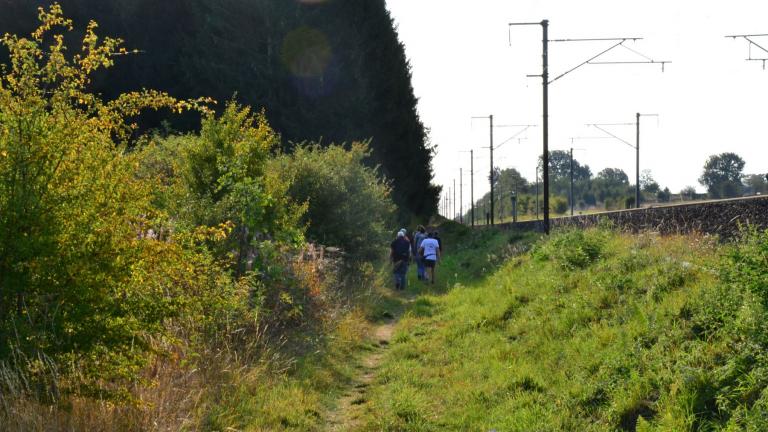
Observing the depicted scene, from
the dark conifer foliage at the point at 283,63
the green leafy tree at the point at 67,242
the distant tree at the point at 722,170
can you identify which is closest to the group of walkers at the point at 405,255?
the green leafy tree at the point at 67,242

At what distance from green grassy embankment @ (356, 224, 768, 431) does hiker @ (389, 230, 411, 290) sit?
21.8 ft

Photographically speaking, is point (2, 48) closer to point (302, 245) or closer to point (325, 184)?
point (325, 184)

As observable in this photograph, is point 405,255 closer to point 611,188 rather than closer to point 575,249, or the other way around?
point 575,249

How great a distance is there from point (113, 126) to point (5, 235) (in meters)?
1.32

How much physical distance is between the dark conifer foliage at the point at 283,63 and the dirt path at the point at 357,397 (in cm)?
2427

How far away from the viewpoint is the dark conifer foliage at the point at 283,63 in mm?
34469

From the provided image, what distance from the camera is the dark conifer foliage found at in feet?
113

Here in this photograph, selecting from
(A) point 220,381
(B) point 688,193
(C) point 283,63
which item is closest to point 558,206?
(B) point 688,193

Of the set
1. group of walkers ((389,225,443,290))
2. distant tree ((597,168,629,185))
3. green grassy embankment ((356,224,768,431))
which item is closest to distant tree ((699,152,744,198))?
distant tree ((597,168,629,185))

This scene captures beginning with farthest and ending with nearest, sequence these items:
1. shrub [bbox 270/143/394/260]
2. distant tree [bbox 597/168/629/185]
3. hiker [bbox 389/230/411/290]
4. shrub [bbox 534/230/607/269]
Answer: distant tree [bbox 597/168/629/185] → hiker [bbox 389/230/411/290] → shrub [bbox 270/143/394/260] → shrub [bbox 534/230/607/269]

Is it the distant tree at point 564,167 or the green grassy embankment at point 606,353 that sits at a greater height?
the distant tree at point 564,167

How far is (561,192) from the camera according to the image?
561ft

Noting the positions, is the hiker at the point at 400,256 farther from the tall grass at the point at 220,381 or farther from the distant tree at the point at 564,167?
the distant tree at the point at 564,167

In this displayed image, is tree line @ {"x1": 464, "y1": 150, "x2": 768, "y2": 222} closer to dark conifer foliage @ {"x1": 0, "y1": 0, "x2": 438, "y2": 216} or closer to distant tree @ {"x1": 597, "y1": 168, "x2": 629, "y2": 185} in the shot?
distant tree @ {"x1": 597, "y1": 168, "x2": 629, "y2": 185}
